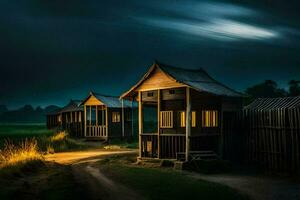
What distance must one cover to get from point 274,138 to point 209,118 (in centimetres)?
569

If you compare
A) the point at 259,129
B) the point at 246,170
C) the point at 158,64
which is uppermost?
the point at 158,64

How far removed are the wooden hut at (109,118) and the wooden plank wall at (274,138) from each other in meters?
23.7

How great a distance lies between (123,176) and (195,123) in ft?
30.4

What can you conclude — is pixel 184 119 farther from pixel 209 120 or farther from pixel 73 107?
pixel 73 107

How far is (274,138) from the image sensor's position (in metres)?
22.2

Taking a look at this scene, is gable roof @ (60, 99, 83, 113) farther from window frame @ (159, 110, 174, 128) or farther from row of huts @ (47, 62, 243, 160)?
window frame @ (159, 110, 174, 128)

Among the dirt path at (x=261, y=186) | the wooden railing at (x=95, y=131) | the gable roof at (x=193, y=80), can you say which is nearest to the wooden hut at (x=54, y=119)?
the wooden railing at (x=95, y=131)

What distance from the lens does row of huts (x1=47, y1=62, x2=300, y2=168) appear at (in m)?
22.1

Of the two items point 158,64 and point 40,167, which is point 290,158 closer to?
point 158,64

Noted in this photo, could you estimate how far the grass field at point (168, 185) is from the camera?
15.0 meters

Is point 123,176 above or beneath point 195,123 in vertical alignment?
beneath

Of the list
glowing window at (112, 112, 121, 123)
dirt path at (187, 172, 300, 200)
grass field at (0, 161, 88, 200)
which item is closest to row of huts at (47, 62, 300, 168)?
dirt path at (187, 172, 300, 200)

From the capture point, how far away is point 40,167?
76.5 ft

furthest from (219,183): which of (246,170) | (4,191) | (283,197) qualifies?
(4,191)
